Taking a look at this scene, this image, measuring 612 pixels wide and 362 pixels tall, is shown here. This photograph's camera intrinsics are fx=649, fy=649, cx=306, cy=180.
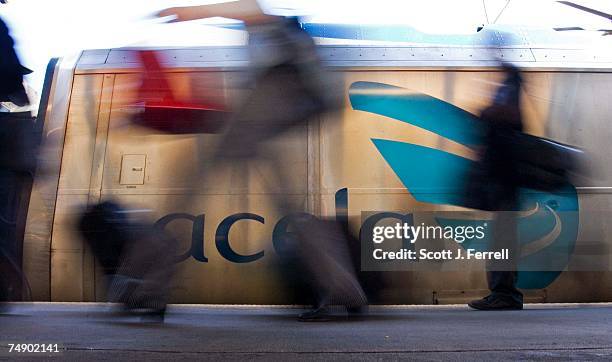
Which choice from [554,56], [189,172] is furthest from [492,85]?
[189,172]

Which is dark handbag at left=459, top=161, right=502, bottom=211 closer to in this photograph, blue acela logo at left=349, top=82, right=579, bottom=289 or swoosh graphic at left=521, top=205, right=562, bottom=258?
blue acela logo at left=349, top=82, right=579, bottom=289

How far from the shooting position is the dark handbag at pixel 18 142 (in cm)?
430

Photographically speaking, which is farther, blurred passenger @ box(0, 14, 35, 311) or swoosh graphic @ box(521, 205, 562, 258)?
swoosh graphic @ box(521, 205, 562, 258)

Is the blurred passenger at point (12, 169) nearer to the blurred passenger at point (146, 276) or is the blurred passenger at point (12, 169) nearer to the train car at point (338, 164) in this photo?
the train car at point (338, 164)

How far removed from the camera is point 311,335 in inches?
127

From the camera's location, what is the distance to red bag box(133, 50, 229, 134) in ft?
14.0

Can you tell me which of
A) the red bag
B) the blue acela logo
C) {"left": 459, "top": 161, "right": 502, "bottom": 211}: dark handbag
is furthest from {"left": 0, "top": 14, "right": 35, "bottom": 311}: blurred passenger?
{"left": 459, "top": 161, "right": 502, "bottom": 211}: dark handbag

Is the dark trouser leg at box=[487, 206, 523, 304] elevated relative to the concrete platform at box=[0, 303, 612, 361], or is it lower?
elevated

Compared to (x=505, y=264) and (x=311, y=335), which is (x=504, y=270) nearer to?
(x=505, y=264)

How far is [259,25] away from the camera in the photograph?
3.66 metres

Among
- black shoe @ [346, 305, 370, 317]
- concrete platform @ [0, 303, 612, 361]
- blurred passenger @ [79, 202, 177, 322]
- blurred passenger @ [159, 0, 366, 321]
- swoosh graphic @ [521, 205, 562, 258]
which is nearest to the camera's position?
concrete platform @ [0, 303, 612, 361]

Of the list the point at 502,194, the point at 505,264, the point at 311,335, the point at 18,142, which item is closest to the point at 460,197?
the point at 502,194

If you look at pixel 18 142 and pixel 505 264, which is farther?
pixel 505 264

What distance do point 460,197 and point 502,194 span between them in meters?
0.30
